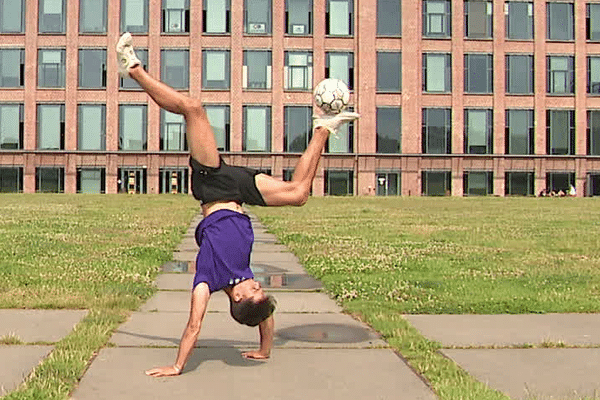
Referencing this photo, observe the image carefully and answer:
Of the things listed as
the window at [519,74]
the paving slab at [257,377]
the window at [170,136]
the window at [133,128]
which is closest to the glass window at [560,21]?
the window at [519,74]

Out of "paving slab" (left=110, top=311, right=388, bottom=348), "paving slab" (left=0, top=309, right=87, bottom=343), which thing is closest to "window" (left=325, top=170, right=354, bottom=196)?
"paving slab" (left=110, top=311, right=388, bottom=348)

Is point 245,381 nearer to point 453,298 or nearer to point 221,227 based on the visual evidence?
point 221,227

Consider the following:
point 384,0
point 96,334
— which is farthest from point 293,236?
point 384,0

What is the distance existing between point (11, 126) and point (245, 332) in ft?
182

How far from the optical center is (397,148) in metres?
58.7

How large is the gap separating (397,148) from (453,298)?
51.0 meters

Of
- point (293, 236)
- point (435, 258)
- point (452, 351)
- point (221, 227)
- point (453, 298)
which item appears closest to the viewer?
point (221, 227)

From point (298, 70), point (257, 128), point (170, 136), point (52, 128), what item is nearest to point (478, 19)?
point (298, 70)

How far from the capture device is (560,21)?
60.4 m

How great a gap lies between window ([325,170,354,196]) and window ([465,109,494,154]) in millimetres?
9290

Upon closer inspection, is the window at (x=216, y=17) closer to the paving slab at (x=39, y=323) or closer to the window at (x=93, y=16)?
the window at (x=93, y=16)

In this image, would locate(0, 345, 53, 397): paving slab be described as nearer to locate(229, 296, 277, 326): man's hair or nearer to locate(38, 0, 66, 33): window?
locate(229, 296, 277, 326): man's hair

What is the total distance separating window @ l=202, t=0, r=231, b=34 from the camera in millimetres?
57938

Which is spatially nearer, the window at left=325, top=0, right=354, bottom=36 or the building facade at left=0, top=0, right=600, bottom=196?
the building facade at left=0, top=0, right=600, bottom=196
